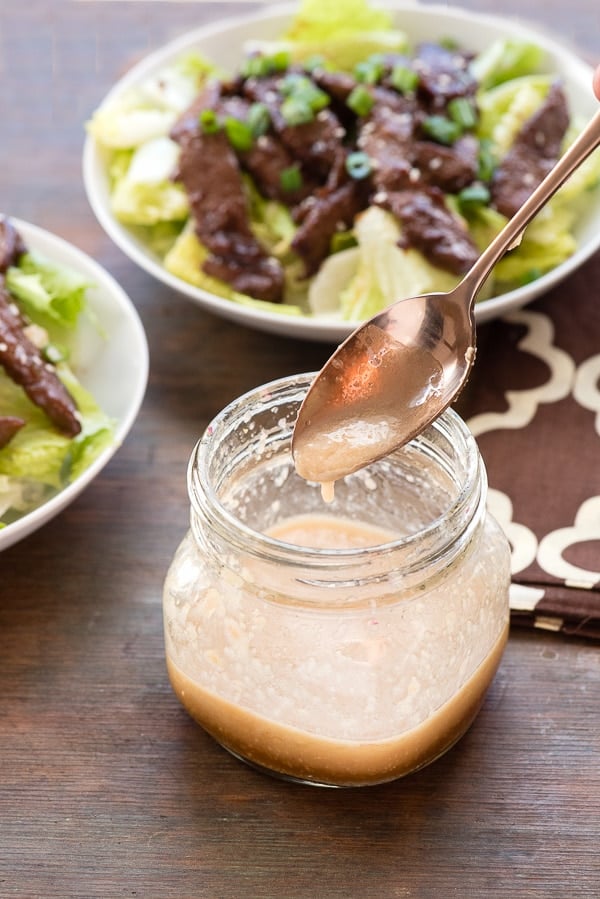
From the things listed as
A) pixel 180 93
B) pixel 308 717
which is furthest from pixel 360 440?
pixel 180 93

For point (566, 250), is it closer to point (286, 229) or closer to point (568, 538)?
point (286, 229)

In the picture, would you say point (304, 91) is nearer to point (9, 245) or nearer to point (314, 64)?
point (314, 64)

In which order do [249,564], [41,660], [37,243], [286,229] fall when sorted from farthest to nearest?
[286,229]
[37,243]
[41,660]
[249,564]

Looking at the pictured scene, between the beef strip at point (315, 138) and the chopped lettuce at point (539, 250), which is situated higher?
the beef strip at point (315, 138)

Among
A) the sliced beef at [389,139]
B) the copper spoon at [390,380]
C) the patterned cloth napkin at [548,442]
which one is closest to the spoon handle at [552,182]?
the copper spoon at [390,380]

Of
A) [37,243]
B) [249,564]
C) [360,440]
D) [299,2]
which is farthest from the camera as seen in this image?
[299,2]

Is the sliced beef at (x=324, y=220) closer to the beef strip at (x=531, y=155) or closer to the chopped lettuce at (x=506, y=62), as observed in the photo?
the beef strip at (x=531, y=155)
